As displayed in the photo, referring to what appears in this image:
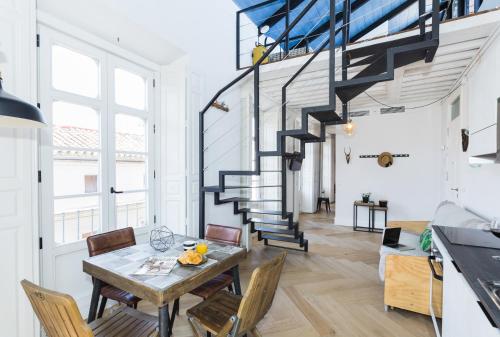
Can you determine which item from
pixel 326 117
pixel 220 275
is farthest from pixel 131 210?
pixel 326 117

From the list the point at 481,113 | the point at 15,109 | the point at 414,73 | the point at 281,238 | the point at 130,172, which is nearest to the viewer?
the point at 15,109

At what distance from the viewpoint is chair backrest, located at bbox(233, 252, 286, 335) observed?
1346 millimetres

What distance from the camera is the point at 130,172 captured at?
305cm

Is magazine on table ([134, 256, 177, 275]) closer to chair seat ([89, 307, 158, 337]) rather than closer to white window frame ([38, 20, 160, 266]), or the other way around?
chair seat ([89, 307, 158, 337])

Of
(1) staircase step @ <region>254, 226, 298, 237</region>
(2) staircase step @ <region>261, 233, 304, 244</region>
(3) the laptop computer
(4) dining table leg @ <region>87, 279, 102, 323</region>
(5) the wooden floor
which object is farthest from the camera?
(2) staircase step @ <region>261, 233, 304, 244</region>

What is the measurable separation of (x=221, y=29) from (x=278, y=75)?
1.17 metres

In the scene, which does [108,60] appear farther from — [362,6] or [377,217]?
[377,217]

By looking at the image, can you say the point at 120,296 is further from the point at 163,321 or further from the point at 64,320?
the point at 64,320

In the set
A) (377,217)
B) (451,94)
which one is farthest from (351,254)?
(451,94)

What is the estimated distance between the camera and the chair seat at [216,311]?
159cm

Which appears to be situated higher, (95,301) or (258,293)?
(258,293)

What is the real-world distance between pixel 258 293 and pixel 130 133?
8.29 ft

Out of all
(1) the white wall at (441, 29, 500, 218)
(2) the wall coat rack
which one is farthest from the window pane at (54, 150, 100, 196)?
(2) the wall coat rack

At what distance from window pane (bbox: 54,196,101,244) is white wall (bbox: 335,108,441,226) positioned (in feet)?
17.2
